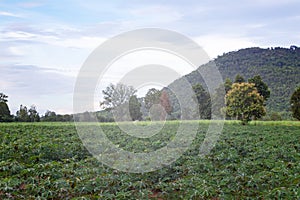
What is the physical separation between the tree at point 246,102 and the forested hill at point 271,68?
18.5 metres

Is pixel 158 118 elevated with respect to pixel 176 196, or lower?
elevated

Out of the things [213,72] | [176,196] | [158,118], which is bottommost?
[176,196]

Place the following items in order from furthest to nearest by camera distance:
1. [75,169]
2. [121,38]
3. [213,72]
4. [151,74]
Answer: [213,72] < [151,74] < [121,38] < [75,169]

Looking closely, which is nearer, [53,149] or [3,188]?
[3,188]

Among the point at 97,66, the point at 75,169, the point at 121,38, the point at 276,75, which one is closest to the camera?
the point at 75,169

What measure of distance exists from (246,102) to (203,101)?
15512 millimetres

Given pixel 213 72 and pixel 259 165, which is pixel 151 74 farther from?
pixel 213 72

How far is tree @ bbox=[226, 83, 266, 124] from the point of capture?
3241cm

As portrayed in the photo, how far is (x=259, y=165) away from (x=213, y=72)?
141 ft

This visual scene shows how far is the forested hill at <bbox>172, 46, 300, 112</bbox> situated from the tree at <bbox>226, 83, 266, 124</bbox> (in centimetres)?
1852

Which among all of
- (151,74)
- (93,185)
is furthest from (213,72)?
(93,185)

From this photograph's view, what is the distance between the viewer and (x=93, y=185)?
8.66 metres

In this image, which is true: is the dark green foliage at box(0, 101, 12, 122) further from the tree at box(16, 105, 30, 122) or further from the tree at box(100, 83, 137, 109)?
the tree at box(100, 83, 137, 109)

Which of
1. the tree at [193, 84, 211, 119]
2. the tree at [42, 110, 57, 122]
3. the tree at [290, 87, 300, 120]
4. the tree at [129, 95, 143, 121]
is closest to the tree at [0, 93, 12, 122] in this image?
the tree at [42, 110, 57, 122]
